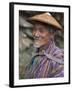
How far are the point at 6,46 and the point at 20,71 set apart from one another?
147mm

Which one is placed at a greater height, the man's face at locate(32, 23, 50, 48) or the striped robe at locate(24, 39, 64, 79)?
the man's face at locate(32, 23, 50, 48)

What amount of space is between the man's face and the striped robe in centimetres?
3

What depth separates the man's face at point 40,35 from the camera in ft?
4.72

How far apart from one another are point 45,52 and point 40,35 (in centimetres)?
9

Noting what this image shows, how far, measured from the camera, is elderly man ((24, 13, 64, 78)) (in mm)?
1435

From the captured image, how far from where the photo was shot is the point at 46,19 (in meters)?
1.46

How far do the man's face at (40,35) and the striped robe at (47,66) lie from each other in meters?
0.03

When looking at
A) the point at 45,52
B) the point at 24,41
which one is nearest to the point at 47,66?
the point at 45,52

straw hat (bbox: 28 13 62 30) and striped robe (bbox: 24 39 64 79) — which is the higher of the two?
straw hat (bbox: 28 13 62 30)

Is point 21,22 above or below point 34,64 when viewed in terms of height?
above

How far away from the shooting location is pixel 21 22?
1406 mm

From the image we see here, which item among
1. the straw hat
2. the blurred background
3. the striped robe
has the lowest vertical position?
the striped robe
